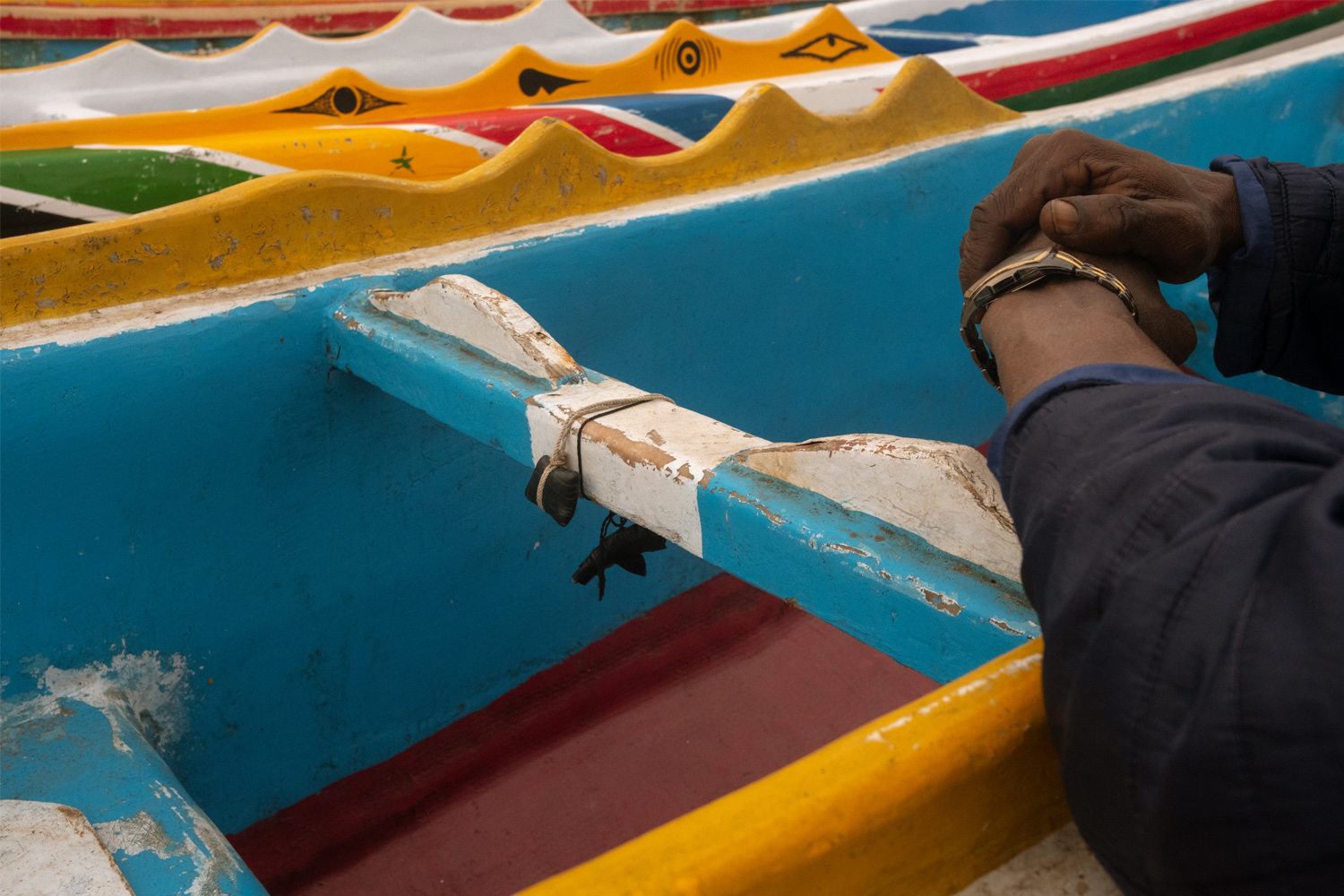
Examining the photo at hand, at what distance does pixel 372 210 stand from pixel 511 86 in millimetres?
1168

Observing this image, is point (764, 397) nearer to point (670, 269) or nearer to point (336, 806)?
point (670, 269)

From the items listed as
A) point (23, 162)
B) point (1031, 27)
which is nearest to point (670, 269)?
point (23, 162)

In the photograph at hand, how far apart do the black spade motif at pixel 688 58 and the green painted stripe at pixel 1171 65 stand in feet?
2.38

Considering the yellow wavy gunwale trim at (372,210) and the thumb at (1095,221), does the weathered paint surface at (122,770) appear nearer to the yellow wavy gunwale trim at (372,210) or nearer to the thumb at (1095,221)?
the yellow wavy gunwale trim at (372,210)

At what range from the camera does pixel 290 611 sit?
3.34 ft

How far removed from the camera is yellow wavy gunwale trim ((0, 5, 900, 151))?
5.29 feet

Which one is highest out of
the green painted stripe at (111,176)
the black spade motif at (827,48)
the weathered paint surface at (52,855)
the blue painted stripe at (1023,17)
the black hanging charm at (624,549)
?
the blue painted stripe at (1023,17)

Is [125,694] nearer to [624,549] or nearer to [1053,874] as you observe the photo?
[624,549]

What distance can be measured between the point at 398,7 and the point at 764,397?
2733 millimetres

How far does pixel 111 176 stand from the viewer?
1.10 m

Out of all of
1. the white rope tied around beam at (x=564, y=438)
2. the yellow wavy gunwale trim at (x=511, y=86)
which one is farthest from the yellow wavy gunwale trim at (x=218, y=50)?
the white rope tied around beam at (x=564, y=438)

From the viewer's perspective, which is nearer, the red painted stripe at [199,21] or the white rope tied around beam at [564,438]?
the white rope tied around beam at [564,438]

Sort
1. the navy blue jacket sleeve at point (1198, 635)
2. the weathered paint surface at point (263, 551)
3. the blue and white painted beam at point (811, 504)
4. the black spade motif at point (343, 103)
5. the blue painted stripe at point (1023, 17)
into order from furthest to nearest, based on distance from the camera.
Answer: the blue painted stripe at point (1023, 17) < the black spade motif at point (343, 103) < the weathered paint surface at point (263, 551) < the blue and white painted beam at point (811, 504) < the navy blue jacket sleeve at point (1198, 635)

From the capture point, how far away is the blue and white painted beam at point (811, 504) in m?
0.52
